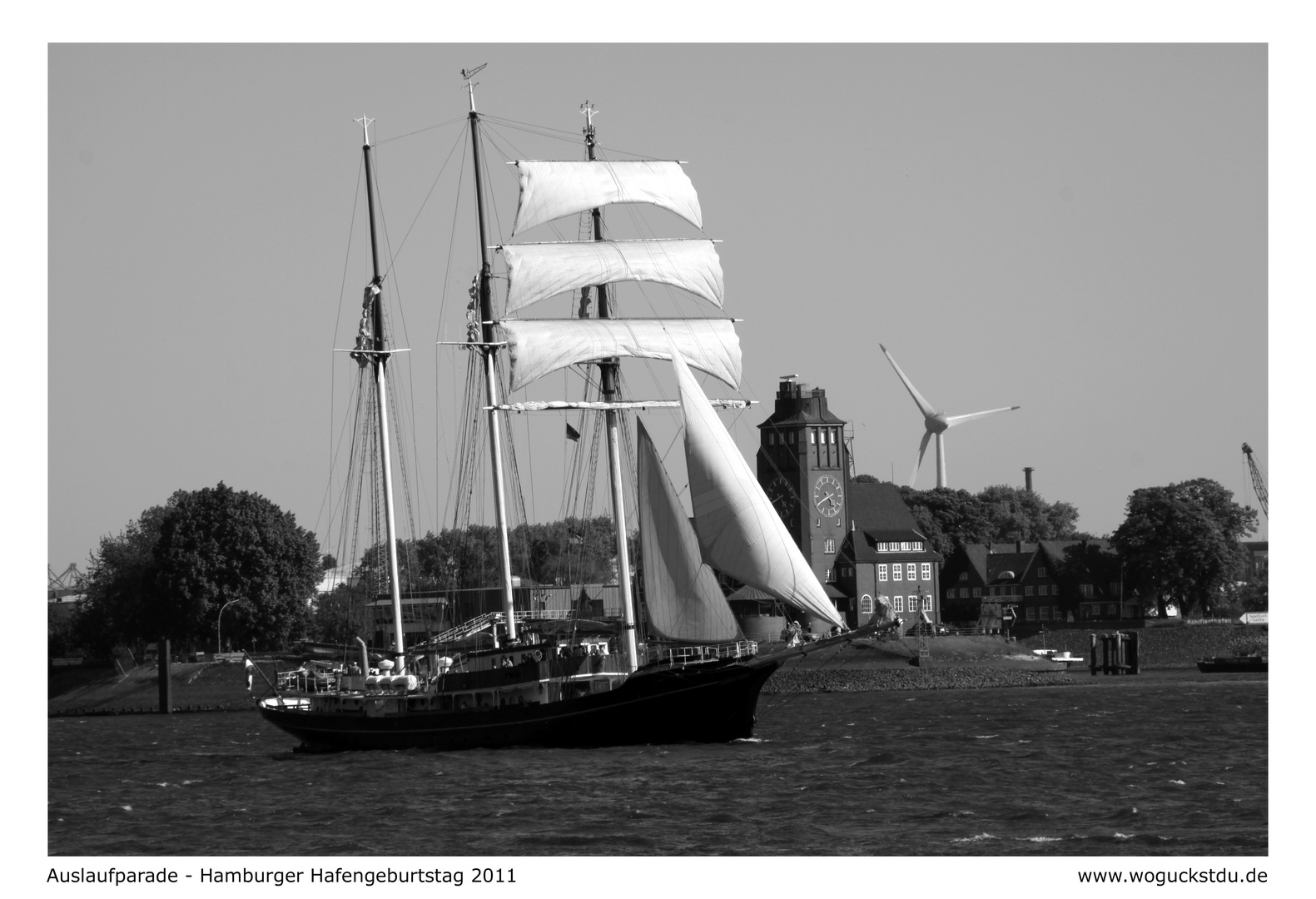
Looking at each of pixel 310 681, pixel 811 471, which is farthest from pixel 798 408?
pixel 310 681

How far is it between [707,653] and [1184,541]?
84.8m

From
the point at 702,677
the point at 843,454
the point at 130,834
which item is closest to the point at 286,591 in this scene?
the point at 843,454

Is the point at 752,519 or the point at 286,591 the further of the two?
the point at 286,591

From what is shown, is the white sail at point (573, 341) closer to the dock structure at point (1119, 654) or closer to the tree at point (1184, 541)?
the dock structure at point (1119, 654)

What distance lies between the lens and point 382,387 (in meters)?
68.8

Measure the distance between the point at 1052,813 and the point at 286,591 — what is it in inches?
3676

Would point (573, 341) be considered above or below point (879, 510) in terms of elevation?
above

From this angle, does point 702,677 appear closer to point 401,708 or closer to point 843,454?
point 401,708

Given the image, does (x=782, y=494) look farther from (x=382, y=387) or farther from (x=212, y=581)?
(x=382, y=387)

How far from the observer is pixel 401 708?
65.2 m

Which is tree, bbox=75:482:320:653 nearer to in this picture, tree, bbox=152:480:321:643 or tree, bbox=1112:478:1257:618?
tree, bbox=152:480:321:643

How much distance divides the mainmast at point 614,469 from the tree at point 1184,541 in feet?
269

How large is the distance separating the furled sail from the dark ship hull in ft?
8.08

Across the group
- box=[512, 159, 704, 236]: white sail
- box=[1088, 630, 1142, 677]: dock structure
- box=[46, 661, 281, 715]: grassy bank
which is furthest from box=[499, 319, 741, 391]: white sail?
box=[1088, 630, 1142, 677]: dock structure
